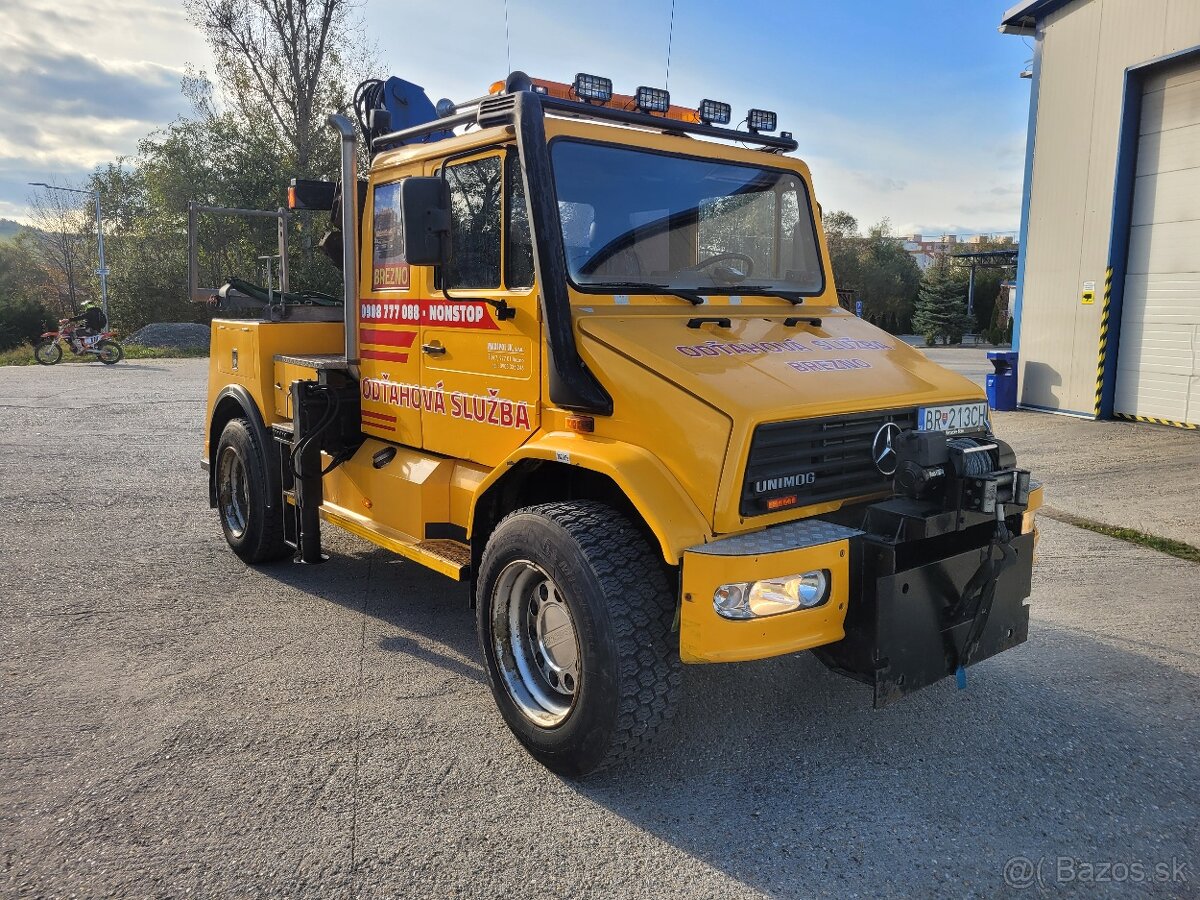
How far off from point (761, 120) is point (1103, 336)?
1006 cm

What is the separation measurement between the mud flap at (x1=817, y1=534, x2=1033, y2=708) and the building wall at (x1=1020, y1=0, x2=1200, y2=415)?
11.0 metres

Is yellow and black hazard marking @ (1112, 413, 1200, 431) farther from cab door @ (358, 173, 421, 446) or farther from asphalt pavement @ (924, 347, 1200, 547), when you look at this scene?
cab door @ (358, 173, 421, 446)

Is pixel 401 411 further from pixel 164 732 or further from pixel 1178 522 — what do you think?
pixel 1178 522

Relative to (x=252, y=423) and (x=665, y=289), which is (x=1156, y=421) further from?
(x=252, y=423)

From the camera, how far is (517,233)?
13.4 ft

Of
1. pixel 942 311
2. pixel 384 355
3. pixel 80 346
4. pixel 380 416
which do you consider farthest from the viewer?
pixel 942 311

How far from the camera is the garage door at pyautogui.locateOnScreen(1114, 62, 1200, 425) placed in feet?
38.4

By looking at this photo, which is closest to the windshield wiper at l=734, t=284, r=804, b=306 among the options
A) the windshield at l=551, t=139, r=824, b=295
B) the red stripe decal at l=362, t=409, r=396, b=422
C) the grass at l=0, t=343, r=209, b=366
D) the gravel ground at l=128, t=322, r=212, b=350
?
the windshield at l=551, t=139, r=824, b=295

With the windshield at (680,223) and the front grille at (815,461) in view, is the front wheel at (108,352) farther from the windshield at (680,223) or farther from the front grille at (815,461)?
the front grille at (815,461)

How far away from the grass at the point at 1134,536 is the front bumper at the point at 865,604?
3.95m

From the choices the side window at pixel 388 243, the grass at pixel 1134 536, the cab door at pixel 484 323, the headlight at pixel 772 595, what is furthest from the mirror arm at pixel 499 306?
the grass at pixel 1134 536

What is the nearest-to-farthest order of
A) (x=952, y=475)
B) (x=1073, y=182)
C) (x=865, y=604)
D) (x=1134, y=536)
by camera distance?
(x=865, y=604) → (x=952, y=475) → (x=1134, y=536) → (x=1073, y=182)

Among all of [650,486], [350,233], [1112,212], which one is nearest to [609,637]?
[650,486]

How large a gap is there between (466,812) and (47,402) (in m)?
14.5
